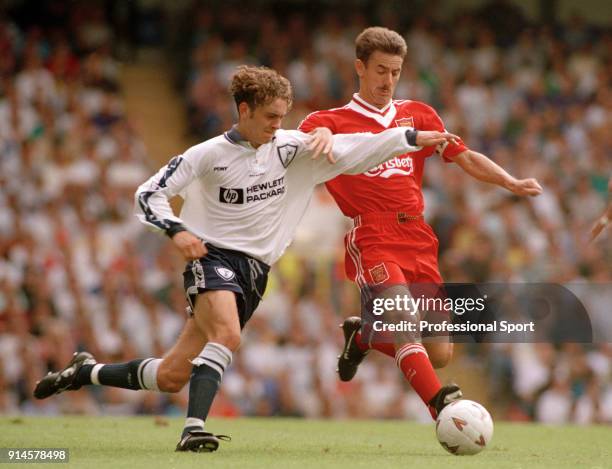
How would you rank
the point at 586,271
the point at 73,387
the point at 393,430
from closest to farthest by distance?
1. the point at 73,387
2. the point at 393,430
3. the point at 586,271

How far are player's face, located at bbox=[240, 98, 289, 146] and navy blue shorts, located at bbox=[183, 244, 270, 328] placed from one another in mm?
686

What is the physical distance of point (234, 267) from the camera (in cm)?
717

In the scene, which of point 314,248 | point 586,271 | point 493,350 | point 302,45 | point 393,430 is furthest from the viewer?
point 302,45

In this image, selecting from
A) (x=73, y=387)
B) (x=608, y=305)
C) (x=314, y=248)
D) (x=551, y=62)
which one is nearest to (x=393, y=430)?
(x=73, y=387)

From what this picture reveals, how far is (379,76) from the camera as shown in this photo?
315 inches

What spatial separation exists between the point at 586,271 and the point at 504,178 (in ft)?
22.6

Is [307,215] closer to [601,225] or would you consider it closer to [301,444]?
[301,444]

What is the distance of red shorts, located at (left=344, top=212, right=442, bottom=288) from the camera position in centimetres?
779

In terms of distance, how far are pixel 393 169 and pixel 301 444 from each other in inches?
74.6

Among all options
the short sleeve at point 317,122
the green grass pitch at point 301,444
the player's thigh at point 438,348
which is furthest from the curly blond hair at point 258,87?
the green grass pitch at point 301,444

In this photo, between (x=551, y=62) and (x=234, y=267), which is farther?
(x=551, y=62)

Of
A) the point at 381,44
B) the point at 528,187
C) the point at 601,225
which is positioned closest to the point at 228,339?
the point at 528,187

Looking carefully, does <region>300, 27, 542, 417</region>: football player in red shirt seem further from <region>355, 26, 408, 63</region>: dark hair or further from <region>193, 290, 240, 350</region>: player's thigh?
<region>193, 290, 240, 350</region>: player's thigh

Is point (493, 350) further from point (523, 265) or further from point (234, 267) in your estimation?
point (234, 267)
